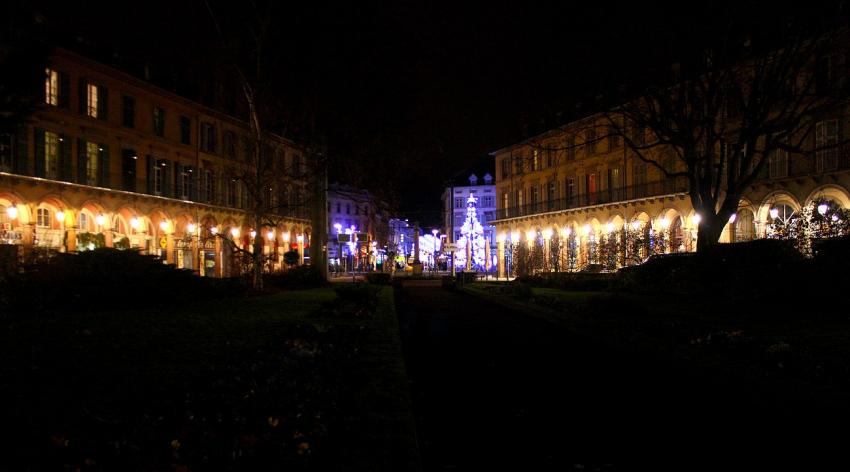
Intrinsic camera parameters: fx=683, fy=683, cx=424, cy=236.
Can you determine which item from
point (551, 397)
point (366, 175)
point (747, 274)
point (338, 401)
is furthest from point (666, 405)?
point (366, 175)

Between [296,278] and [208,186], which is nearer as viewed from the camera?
Result: [296,278]

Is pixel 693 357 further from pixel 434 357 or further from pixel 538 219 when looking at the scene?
pixel 538 219

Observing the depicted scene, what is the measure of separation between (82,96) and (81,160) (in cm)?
347

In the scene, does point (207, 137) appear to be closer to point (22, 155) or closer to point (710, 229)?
point (22, 155)

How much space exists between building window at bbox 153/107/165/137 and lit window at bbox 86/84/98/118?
595 cm

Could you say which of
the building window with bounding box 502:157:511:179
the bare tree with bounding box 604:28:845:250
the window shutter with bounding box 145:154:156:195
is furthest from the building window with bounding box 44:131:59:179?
the building window with bounding box 502:157:511:179

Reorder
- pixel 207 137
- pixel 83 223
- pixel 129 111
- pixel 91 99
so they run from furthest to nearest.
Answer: pixel 207 137, pixel 129 111, pixel 91 99, pixel 83 223

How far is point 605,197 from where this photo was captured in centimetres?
5384

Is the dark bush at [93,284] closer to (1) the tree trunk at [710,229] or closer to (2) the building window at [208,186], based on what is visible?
(1) the tree trunk at [710,229]

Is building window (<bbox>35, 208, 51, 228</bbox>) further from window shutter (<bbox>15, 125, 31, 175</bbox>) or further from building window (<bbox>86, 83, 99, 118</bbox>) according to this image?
building window (<bbox>86, 83, 99, 118</bbox>)

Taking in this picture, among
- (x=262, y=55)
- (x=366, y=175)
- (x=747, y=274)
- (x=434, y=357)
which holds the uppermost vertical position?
(x=262, y=55)

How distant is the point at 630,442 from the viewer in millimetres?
6469

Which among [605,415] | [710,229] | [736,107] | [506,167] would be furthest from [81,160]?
[506,167]

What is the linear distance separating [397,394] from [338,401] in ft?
3.73
